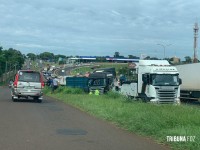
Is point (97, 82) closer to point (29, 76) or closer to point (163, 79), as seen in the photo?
point (29, 76)

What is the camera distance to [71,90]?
148 ft

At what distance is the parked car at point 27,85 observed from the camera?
3058 cm

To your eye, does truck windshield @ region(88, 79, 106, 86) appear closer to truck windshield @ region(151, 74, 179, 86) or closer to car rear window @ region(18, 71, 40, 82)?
car rear window @ region(18, 71, 40, 82)

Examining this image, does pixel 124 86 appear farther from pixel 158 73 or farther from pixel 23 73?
pixel 23 73

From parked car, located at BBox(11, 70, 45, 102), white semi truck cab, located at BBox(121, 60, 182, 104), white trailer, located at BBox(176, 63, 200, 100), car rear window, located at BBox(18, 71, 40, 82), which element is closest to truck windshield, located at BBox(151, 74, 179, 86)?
white semi truck cab, located at BBox(121, 60, 182, 104)

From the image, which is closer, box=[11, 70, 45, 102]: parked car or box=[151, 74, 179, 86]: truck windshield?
box=[151, 74, 179, 86]: truck windshield

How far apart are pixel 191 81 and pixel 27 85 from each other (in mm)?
15755

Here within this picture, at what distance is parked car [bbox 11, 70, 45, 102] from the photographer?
1204 inches

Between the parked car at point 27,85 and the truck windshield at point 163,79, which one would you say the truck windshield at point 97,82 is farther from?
the truck windshield at point 163,79

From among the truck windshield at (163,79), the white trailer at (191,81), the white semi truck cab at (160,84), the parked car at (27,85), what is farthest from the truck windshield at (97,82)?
the truck windshield at (163,79)

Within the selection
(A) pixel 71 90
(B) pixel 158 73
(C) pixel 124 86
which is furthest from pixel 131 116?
(A) pixel 71 90

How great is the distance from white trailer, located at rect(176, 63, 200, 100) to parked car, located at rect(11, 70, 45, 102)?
14.4 m

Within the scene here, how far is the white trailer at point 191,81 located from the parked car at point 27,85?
14.4m

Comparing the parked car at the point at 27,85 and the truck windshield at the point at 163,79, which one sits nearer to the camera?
the truck windshield at the point at 163,79
